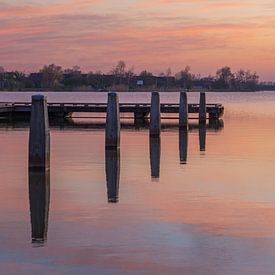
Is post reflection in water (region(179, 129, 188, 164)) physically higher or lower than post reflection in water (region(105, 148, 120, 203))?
lower

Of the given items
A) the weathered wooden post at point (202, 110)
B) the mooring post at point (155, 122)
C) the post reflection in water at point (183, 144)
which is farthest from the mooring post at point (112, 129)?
the weathered wooden post at point (202, 110)

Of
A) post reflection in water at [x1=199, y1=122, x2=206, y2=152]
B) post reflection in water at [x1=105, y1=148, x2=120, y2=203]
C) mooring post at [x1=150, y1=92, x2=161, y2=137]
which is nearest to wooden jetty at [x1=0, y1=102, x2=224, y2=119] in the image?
post reflection in water at [x1=199, y1=122, x2=206, y2=152]

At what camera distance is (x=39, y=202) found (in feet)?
48.3

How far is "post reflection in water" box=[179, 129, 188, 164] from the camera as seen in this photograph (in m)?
23.9

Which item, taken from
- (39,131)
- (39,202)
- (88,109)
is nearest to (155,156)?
(39,131)

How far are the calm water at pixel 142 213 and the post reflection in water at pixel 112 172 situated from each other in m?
0.03

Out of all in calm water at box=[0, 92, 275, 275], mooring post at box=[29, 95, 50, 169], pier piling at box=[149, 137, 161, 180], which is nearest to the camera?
calm water at box=[0, 92, 275, 275]

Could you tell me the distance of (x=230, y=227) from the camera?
39.6ft

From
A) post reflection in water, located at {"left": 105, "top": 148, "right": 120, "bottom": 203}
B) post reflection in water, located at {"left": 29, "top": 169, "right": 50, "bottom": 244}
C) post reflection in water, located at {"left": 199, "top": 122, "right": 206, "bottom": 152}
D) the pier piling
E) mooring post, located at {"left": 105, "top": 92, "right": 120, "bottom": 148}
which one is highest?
mooring post, located at {"left": 105, "top": 92, "right": 120, "bottom": 148}

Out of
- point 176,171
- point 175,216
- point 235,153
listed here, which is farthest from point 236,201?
point 235,153

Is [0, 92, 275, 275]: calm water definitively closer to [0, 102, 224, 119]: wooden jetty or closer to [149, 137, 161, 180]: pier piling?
[149, 137, 161, 180]: pier piling

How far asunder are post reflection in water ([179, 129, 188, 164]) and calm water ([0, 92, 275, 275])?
0.33 feet

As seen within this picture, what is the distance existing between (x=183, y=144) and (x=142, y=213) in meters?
16.4

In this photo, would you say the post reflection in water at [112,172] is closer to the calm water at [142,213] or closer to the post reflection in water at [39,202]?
the calm water at [142,213]
